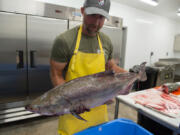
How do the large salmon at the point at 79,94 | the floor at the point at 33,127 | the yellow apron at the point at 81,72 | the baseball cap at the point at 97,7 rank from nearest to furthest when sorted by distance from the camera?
1. the large salmon at the point at 79,94
2. the baseball cap at the point at 97,7
3. the yellow apron at the point at 81,72
4. the floor at the point at 33,127

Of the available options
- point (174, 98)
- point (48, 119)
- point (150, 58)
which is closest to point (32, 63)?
point (48, 119)

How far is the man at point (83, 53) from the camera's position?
3.66 feet

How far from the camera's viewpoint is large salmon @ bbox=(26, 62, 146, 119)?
85cm

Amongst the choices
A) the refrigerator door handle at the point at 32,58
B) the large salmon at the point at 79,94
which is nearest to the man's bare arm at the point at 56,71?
the large salmon at the point at 79,94

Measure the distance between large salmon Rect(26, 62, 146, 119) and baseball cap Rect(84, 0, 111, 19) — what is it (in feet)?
1.57

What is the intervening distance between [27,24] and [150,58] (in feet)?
16.3

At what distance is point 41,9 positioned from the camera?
254 cm

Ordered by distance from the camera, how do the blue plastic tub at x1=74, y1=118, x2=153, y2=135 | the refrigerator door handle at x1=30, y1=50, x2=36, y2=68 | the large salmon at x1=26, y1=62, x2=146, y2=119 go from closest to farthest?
the large salmon at x1=26, y1=62, x2=146, y2=119, the blue plastic tub at x1=74, y1=118, x2=153, y2=135, the refrigerator door handle at x1=30, y1=50, x2=36, y2=68

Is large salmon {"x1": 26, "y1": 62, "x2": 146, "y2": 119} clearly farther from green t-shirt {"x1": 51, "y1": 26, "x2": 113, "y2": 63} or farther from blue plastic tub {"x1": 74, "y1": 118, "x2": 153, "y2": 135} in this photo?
blue plastic tub {"x1": 74, "y1": 118, "x2": 153, "y2": 135}

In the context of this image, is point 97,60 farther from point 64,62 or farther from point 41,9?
point 41,9

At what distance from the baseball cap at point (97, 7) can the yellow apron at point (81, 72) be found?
0.23 meters

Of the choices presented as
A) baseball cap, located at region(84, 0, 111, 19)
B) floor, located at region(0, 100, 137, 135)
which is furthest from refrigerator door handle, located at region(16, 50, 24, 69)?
baseball cap, located at region(84, 0, 111, 19)

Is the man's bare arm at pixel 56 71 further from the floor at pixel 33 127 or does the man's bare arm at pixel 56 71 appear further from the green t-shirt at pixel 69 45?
the floor at pixel 33 127

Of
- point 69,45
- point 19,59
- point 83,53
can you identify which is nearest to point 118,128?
point 83,53
